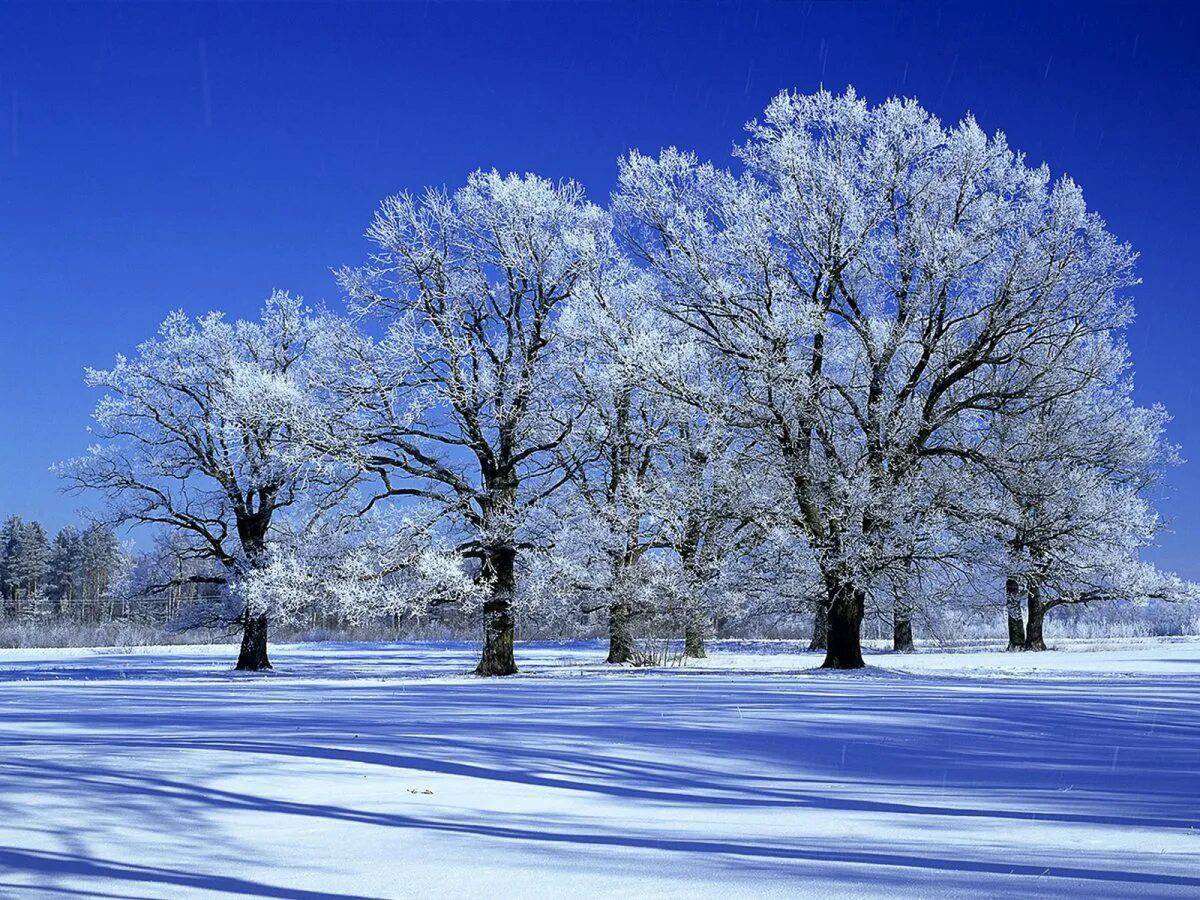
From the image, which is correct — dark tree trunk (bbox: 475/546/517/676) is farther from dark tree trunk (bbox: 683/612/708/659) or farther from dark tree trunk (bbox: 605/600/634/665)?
dark tree trunk (bbox: 683/612/708/659)

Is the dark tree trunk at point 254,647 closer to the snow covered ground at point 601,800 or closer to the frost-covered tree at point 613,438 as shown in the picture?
the frost-covered tree at point 613,438

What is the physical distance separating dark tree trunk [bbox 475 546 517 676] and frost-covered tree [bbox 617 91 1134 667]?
6124 millimetres

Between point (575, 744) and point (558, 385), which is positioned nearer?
point (575, 744)

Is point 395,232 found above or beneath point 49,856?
above

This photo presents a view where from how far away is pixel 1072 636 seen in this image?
153 ft

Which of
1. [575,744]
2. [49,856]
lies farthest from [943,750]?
[49,856]

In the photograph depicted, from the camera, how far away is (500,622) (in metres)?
21.6

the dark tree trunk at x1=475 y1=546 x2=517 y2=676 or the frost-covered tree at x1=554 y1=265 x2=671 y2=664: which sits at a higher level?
the frost-covered tree at x1=554 y1=265 x2=671 y2=664

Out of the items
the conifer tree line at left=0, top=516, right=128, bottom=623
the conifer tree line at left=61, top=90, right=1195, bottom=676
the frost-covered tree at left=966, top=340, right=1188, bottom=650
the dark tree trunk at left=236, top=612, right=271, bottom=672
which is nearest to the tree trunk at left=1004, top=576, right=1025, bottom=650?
the frost-covered tree at left=966, top=340, right=1188, bottom=650

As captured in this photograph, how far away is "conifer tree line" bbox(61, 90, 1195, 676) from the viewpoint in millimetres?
19953

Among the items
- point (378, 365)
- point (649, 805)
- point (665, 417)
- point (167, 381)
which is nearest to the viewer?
point (649, 805)

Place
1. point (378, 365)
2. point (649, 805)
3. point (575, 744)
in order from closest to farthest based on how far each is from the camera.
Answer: point (649, 805) → point (575, 744) → point (378, 365)

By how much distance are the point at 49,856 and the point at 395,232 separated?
1863 cm

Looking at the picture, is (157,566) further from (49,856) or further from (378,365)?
(49,856)
